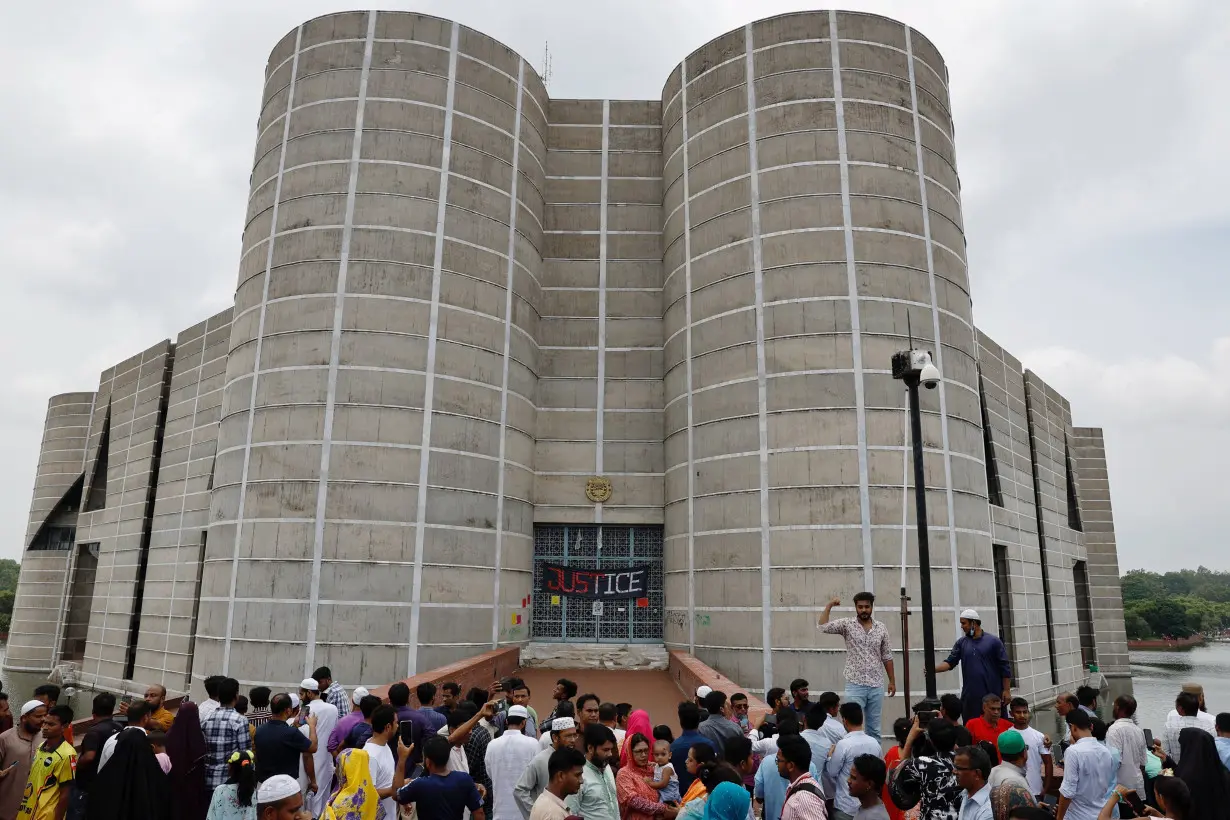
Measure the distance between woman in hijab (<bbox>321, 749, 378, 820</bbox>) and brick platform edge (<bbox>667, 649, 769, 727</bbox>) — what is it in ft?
20.3

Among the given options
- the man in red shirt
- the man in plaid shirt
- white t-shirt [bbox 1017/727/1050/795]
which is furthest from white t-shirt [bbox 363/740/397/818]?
white t-shirt [bbox 1017/727/1050/795]

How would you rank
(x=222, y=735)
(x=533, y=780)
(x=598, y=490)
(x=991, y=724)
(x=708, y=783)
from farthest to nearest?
(x=598, y=490), (x=991, y=724), (x=222, y=735), (x=533, y=780), (x=708, y=783)

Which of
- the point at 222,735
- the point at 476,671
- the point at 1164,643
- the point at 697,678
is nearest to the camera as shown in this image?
the point at 222,735


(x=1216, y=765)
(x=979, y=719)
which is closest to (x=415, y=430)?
(x=979, y=719)

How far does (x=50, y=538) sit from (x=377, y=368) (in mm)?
39659

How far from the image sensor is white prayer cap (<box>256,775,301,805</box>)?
17.1 feet

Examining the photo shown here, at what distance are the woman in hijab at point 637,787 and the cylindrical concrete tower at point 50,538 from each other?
5491cm

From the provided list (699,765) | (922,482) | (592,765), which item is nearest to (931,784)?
(699,765)

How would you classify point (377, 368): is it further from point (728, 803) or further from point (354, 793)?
point (728, 803)

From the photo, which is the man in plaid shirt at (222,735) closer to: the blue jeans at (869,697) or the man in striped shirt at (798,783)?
the man in striped shirt at (798,783)

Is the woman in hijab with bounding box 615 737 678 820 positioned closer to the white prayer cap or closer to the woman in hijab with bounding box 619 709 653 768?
the woman in hijab with bounding box 619 709 653 768

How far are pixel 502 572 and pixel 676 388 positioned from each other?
945cm

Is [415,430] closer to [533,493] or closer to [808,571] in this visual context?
[533,493]

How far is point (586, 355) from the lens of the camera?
3228 cm
